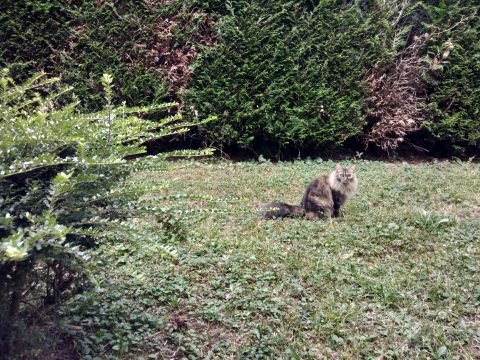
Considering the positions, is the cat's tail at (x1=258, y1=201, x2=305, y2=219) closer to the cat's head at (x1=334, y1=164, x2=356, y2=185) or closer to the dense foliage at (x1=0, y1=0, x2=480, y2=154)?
the cat's head at (x1=334, y1=164, x2=356, y2=185)

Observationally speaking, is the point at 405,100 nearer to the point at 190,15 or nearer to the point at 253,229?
the point at 190,15

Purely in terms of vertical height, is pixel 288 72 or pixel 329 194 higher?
pixel 288 72

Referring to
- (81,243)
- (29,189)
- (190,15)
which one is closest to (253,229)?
(81,243)

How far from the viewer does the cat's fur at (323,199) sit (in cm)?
537

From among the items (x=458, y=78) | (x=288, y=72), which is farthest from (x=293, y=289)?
(x=458, y=78)

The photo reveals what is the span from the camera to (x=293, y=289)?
3.86 metres

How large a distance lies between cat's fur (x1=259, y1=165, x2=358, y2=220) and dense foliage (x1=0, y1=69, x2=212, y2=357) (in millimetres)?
2478

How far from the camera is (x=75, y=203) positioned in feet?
8.20

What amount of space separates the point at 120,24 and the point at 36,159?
5856 millimetres

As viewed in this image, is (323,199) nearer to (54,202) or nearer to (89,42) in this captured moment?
(54,202)

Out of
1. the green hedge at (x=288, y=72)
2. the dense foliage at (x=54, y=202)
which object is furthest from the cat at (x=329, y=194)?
the dense foliage at (x=54, y=202)

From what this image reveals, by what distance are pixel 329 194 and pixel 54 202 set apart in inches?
145

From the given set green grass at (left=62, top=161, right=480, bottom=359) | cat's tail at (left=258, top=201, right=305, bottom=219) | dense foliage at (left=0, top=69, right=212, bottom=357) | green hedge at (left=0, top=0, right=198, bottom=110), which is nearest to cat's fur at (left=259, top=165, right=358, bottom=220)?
cat's tail at (left=258, top=201, right=305, bottom=219)

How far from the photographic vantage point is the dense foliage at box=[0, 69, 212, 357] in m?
2.31
